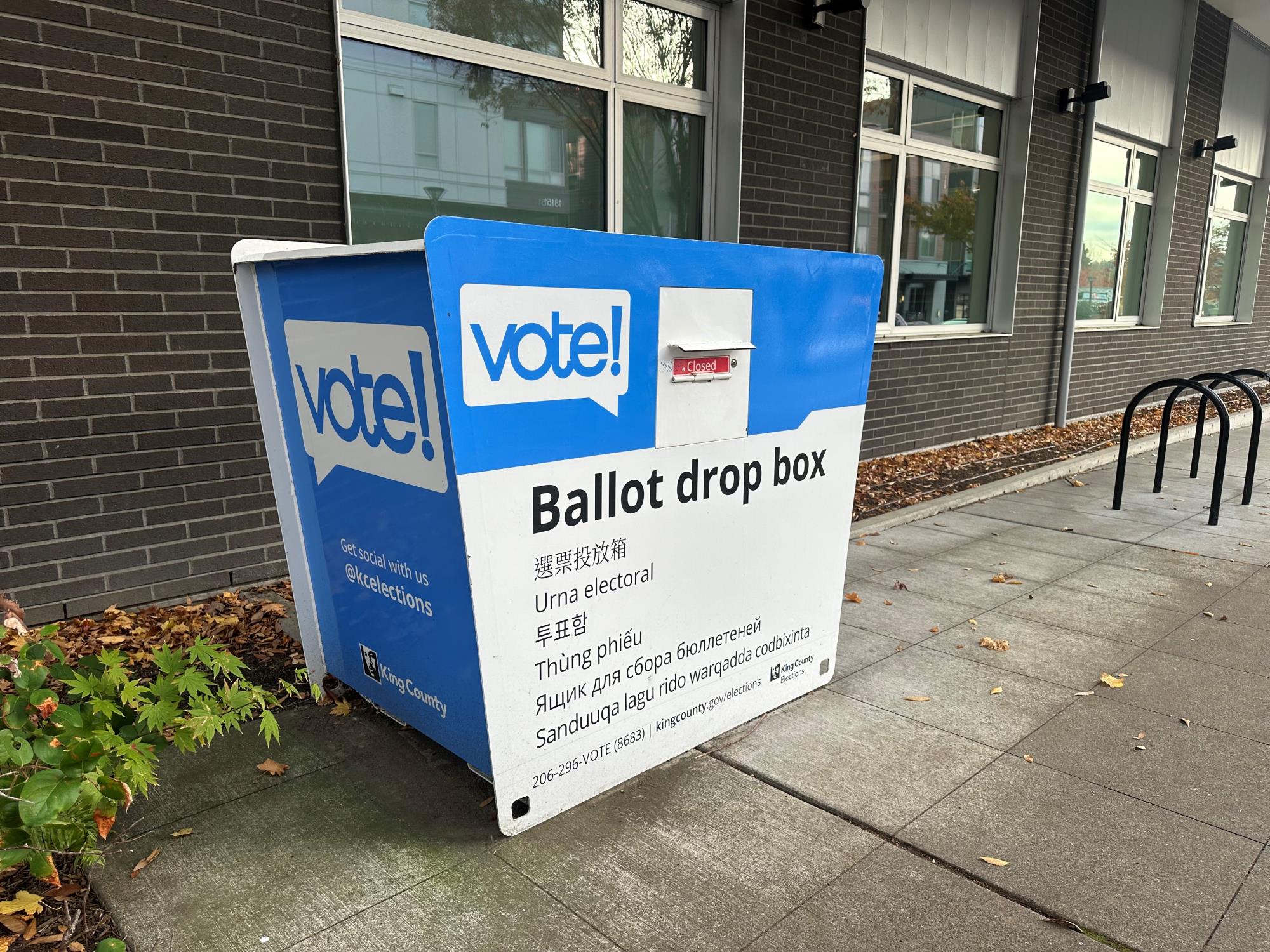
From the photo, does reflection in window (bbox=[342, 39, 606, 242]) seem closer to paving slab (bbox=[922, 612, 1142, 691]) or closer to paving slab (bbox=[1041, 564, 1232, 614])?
paving slab (bbox=[922, 612, 1142, 691])

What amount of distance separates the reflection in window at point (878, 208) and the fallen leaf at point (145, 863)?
23.4 ft

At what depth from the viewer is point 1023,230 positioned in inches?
390

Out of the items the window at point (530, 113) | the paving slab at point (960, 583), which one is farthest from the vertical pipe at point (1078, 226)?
the paving slab at point (960, 583)

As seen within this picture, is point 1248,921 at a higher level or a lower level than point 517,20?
lower

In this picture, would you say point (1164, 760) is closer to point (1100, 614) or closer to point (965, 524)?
point (1100, 614)

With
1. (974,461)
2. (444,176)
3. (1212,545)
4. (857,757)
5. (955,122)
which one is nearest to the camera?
(857,757)

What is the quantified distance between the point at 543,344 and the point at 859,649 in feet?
8.30

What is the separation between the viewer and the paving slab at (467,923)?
7.30 ft

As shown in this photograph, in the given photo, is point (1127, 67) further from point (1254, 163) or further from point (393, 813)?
point (393, 813)

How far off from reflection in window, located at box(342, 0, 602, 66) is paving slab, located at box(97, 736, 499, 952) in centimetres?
411

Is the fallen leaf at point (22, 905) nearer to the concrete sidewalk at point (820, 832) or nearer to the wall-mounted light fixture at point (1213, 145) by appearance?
the concrete sidewalk at point (820, 832)

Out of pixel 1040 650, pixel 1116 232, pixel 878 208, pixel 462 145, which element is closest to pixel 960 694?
pixel 1040 650

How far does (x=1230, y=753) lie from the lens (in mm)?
3256

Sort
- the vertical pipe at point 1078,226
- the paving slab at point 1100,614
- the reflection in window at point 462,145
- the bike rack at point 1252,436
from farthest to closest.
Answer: the vertical pipe at point 1078,226, the bike rack at point 1252,436, the reflection in window at point 462,145, the paving slab at point 1100,614
